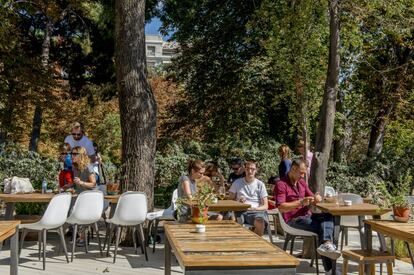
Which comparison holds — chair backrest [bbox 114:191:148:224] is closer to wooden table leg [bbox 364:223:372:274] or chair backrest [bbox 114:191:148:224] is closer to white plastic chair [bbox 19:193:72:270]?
white plastic chair [bbox 19:193:72:270]

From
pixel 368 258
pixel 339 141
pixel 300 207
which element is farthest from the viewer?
pixel 339 141

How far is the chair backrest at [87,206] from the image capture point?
742cm

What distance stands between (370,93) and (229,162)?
21.3 feet

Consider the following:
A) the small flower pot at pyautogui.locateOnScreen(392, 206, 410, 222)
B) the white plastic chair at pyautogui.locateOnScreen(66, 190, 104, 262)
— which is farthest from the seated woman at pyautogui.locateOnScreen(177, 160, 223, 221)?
the small flower pot at pyautogui.locateOnScreen(392, 206, 410, 222)

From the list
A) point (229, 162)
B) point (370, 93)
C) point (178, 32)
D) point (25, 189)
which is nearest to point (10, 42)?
point (178, 32)

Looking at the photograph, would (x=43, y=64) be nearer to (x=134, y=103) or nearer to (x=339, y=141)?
(x=134, y=103)

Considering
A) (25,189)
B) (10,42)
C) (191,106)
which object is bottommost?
(25,189)

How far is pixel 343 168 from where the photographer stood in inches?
639

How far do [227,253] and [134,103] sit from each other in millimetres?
5476

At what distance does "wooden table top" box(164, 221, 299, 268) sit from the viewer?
3344 mm

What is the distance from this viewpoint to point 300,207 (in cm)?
682

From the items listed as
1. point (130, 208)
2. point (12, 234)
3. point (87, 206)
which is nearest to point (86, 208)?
point (87, 206)

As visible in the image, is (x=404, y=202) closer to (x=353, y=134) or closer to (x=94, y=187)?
(x=94, y=187)

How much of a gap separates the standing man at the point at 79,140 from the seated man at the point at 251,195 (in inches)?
131
